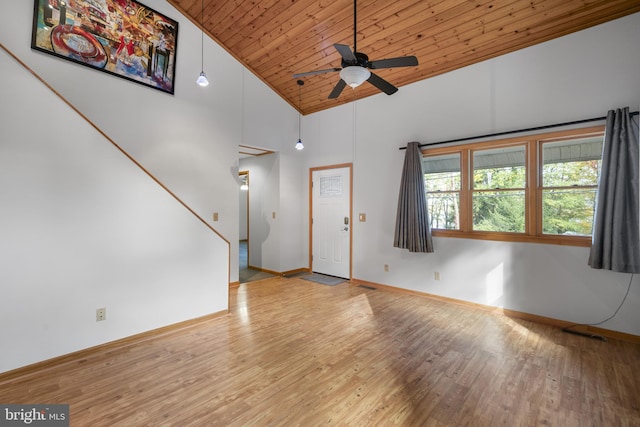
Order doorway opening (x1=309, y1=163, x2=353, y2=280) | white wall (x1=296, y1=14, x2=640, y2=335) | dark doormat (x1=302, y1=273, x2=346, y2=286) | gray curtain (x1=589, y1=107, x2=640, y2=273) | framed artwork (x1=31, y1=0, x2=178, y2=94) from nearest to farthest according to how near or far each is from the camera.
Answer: gray curtain (x1=589, y1=107, x2=640, y2=273) → white wall (x1=296, y1=14, x2=640, y2=335) → framed artwork (x1=31, y1=0, x2=178, y2=94) → dark doormat (x1=302, y1=273, x2=346, y2=286) → doorway opening (x1=309, y1=163, x2=353, y2=280)

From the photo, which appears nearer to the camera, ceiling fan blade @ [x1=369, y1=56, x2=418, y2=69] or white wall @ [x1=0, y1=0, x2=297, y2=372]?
white wall @ [x1=0, y1=0, x2=297, y2=372]

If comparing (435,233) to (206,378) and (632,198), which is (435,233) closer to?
(632,198)

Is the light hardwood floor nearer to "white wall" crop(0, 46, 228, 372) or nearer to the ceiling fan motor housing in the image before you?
"white wall" crop(0, 46, 228, 372)

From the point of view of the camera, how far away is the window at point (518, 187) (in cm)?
326

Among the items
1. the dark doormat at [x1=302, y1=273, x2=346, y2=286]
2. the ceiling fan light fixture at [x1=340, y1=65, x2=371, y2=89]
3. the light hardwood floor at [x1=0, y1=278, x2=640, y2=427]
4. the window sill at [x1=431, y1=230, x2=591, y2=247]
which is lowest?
the light hardwood floor at [x1=0, y1=278, x2=640, y2=427]

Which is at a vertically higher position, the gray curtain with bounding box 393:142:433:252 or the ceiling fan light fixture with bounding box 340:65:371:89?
the ceiling fan light fixture with bounding box 340:65:371:89

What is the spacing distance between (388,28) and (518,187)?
2.62m

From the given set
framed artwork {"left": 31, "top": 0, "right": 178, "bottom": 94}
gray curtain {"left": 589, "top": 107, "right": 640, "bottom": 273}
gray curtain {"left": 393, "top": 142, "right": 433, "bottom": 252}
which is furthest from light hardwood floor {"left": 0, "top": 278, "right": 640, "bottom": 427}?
framed artwork {"left": 31, "top": 0, "right": 178, "bottom": 94}

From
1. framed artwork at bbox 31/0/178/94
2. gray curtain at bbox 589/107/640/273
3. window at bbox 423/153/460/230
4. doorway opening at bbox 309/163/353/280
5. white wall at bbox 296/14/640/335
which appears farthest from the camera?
doorway opening at bbox 309/163/353/280

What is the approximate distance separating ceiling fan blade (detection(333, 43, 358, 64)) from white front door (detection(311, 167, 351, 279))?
2.92m

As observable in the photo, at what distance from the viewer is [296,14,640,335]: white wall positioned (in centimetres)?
308

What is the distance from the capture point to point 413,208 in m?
4.26

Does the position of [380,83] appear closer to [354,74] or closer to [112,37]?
[354,74]

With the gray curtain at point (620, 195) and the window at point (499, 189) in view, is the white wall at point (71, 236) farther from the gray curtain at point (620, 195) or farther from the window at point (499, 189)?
the gray curtain at point (620, 195)
